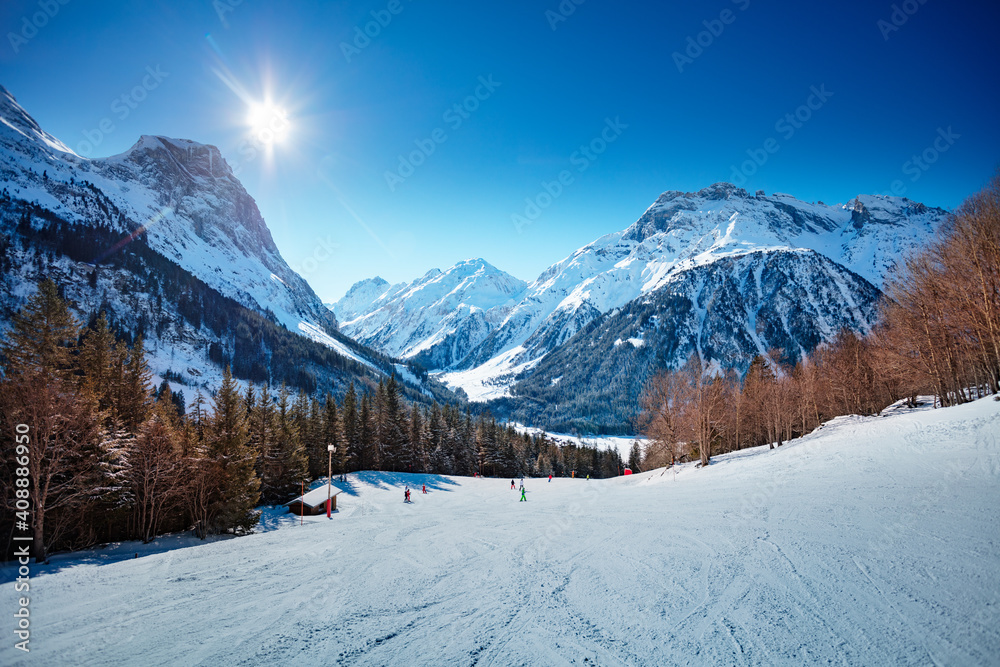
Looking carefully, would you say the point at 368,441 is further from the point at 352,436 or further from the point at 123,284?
the point at 123,284

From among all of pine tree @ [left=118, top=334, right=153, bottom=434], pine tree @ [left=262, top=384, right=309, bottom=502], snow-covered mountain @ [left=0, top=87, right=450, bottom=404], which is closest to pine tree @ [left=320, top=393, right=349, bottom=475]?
pine tree @ [left=262, top=384, right=309, bottom=502]

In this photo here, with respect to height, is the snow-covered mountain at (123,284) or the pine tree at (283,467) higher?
the snow-covered mountain at (123,284)

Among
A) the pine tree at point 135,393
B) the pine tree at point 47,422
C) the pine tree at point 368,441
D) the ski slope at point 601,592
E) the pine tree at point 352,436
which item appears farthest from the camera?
the pine tree at point 368,441

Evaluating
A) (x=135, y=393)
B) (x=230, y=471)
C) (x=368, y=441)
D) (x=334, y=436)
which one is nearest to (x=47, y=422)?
(x=230, y=471)

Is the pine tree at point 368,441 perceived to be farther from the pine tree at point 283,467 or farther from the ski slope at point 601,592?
the ski slope at point 601,592

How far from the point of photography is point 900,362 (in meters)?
27.7

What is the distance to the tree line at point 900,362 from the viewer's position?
68.0ft

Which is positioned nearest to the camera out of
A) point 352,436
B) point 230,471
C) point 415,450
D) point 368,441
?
point 230,471

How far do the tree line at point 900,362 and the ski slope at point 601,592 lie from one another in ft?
44.6

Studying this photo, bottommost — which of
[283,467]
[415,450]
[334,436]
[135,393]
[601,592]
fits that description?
[415,450]

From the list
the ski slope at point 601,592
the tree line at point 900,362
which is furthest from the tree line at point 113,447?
the tree line at point 900,362

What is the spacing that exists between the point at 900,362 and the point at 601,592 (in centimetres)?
3344

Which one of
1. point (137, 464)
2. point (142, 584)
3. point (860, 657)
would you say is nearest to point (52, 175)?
point (137, 464)

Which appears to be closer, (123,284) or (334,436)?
(334,436)
